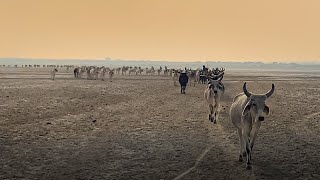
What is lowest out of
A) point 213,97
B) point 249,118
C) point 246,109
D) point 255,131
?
point 255,131

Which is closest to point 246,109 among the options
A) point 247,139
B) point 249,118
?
point 249,118

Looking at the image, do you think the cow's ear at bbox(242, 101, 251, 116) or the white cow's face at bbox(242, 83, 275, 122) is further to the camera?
the cow's ear at bbox(242, 101, 251, 116)

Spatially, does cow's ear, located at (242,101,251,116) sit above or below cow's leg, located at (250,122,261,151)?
above

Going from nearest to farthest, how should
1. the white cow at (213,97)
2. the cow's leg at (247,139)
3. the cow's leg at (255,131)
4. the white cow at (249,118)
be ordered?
the white cow at (249,118), the cow's leg at (247,139), the cow's leg at (255,131), the white cow at (213,97)

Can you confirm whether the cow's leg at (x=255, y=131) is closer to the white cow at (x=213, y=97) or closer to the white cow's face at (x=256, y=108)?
the white cow's face at (x=256, y=108)

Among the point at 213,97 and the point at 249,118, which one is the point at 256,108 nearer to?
the point at 249,118

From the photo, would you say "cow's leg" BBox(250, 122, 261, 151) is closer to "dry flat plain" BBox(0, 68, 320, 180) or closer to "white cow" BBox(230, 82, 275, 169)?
"white cow" BBox(230, 82, 275, 169)

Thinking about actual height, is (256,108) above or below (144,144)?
above

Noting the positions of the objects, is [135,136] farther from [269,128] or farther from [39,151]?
[269,128]

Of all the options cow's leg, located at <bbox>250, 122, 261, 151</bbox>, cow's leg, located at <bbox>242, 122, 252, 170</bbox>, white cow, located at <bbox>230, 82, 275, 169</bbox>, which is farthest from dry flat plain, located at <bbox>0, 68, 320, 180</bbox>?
cow's leg, located at <bbox>250, 122, 261, 151</bbox>

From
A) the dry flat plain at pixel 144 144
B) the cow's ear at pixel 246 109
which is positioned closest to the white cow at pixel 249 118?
the cow's ear at pixel 246 109

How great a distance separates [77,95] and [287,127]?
17.8m

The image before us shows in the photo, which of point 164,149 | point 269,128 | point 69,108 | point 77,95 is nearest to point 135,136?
point 164,149

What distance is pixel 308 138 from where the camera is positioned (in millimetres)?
15594
